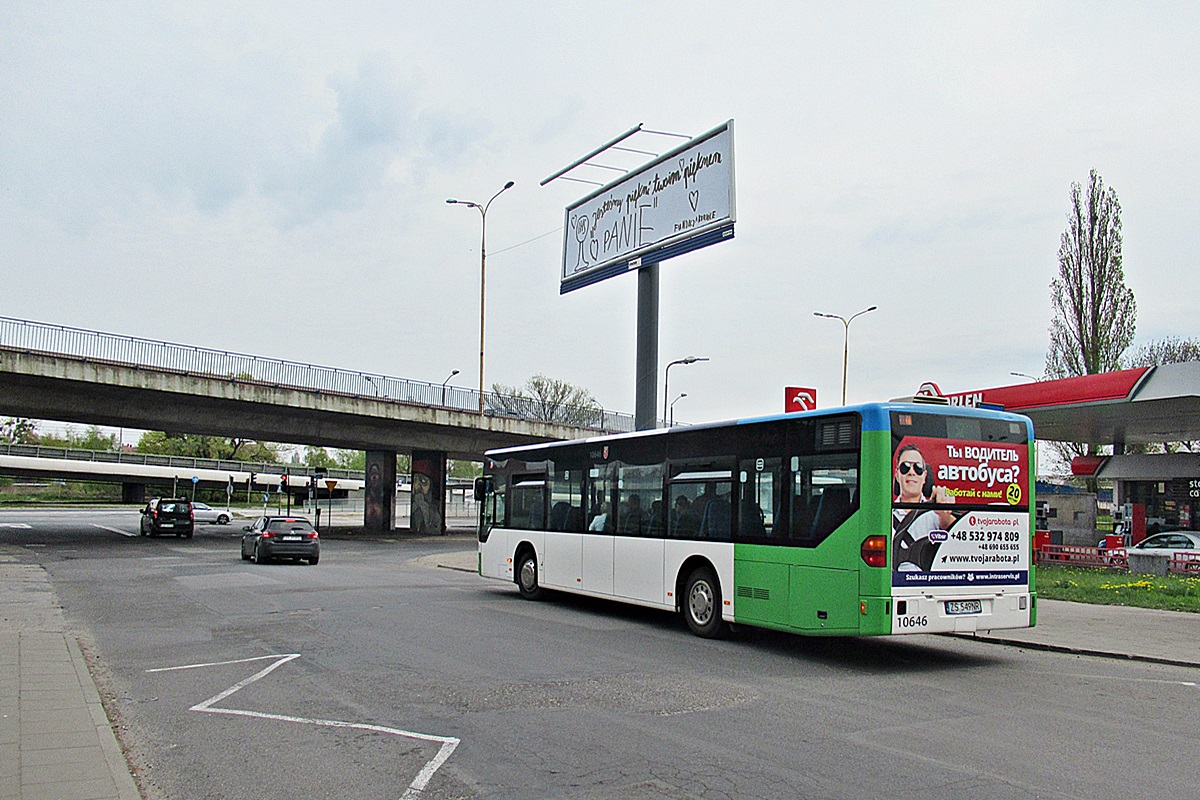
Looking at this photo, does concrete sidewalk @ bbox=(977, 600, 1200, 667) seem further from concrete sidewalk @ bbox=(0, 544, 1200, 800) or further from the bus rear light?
the bus rear light

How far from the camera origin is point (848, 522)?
444 inches

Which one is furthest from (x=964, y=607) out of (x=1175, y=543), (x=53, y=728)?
(x=1175, y=543)

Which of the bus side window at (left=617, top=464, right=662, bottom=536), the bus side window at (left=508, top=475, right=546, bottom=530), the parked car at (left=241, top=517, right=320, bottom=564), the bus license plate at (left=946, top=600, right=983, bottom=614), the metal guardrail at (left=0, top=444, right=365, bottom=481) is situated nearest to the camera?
the bus license plate at (left=946, top=600, right=983, bottom=614)

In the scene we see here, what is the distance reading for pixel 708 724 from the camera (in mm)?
8023

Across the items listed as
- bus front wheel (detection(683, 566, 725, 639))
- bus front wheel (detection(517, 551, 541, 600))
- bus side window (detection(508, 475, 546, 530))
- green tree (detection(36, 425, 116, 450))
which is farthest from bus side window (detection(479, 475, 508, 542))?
green tree (detection(36, 425, 116, 450))

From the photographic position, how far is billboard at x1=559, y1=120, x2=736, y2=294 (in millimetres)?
24016

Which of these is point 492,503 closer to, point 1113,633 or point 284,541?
point 284,541

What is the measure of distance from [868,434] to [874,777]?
5.36 meters

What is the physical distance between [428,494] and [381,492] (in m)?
2.86

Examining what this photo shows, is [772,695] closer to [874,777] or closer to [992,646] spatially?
[874,777]

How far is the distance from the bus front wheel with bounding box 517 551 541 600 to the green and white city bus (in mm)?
4028

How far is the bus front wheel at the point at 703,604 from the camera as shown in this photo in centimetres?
1343

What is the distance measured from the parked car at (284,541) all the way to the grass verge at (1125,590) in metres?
19.5

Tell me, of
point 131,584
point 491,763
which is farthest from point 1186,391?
point 131,584
